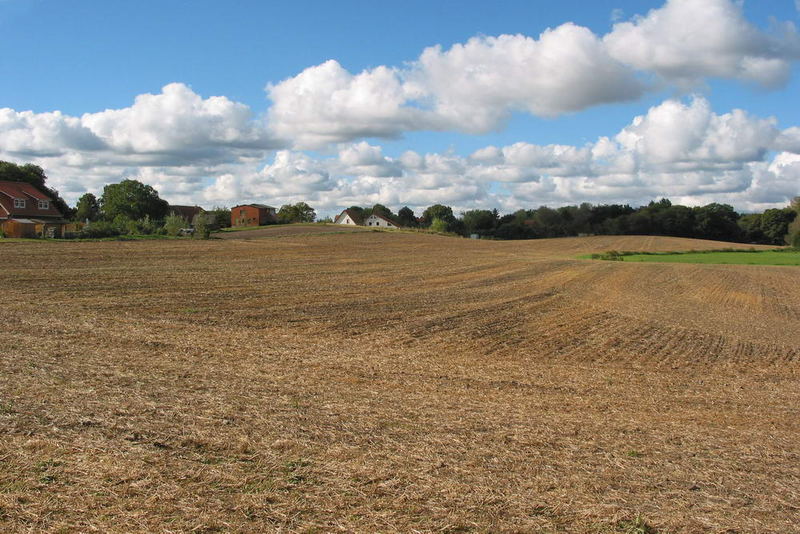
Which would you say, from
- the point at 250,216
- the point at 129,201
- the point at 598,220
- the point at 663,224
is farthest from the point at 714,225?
the point at 129,201

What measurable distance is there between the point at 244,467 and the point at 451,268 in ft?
126

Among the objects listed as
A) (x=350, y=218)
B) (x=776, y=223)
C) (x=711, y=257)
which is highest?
(x=350, y=218)

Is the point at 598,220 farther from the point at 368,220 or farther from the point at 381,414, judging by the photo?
the point at 381,414

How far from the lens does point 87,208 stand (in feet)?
352

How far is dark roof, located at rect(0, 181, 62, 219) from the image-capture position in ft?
→ 243

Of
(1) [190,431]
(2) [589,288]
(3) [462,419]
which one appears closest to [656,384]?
(3) [462,419]

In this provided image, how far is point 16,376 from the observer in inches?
434

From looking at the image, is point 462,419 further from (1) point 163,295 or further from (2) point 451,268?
(2) point 451,268

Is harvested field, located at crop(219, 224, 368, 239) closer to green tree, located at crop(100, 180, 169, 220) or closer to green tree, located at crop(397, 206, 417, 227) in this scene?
green tree, located at crop(100, 180, 169, 220)

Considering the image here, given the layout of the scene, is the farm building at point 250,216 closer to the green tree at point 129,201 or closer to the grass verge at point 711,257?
the green tree at point 129,201

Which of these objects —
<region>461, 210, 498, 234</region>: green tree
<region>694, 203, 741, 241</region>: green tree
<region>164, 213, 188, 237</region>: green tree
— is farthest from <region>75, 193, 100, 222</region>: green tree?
<region>694, 203, 741, 241</region>: green tree

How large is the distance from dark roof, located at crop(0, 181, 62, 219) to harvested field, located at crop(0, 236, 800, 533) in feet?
176

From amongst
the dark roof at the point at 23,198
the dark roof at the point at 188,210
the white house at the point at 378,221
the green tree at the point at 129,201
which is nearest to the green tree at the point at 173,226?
the dark roof at the point at 23,198

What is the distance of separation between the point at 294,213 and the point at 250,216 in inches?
580
